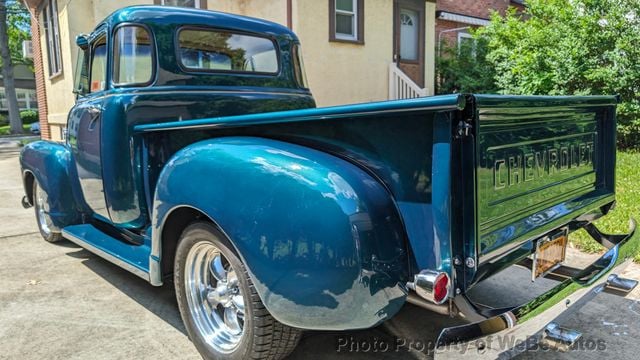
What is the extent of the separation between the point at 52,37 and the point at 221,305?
1107cm

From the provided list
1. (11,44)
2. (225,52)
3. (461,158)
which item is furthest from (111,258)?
(11,44)

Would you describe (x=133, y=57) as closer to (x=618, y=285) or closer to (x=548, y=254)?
(x=548, y=254)

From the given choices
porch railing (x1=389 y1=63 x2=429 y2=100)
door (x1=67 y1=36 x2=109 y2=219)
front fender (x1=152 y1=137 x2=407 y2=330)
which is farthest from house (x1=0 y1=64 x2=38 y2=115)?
front fender (x1=152 y1=137 x2=407 y2=330)

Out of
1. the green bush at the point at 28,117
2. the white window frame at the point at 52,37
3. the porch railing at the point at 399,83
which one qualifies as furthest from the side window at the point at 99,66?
the green bush at the point at 28,117

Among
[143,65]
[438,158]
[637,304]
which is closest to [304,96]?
[143,65]

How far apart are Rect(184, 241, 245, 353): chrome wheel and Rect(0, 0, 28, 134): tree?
2589cm

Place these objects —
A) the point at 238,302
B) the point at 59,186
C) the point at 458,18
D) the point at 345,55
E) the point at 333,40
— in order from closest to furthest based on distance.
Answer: the point at 238,302 → the point at 59,186 → the point at 333,40 → the point at 345,55 → the point at 458,18

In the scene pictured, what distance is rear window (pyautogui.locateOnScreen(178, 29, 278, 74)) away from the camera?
146 inches

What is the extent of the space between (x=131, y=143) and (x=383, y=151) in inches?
80.1

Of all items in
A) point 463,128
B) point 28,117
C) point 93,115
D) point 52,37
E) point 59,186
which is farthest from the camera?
point 28,117

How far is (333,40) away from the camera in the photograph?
9.98m

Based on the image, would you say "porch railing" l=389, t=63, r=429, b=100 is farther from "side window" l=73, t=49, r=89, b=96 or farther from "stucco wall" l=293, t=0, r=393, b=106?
"side window" l=73, t=49, r=89, b=96

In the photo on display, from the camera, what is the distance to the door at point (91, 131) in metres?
3.63

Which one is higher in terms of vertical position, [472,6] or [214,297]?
[472,6]
